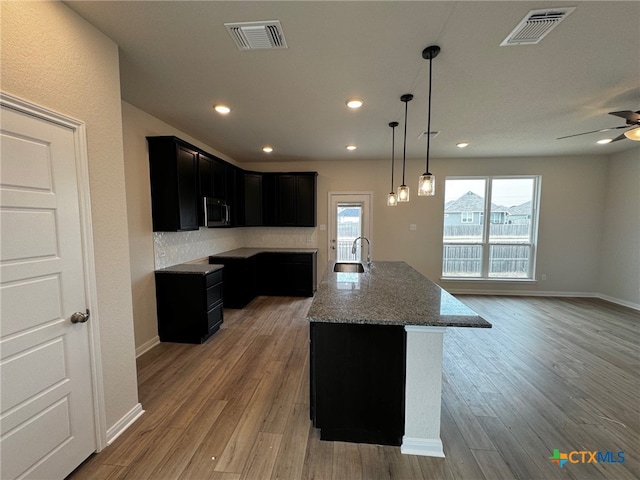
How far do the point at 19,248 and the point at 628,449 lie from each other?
12.5ft

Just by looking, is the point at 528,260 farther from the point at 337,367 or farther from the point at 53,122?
the point at 53,122

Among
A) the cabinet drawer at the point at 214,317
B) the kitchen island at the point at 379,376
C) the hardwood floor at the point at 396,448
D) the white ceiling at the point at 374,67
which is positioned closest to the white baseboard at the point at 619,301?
the hardwood floor at the point at 396,448

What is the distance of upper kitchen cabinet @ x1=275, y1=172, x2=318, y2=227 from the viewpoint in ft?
16.8

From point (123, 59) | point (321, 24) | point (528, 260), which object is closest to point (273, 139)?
point (123, 59)

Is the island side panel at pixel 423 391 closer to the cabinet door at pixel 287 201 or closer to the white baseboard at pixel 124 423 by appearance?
the white baseboard at pixel 124 423

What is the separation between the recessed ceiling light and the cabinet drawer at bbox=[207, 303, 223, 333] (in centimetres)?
238

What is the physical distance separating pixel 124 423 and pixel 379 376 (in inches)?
73.0

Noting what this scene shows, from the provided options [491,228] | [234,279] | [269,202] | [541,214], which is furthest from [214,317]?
[541,214]

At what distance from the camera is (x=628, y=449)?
1673 mm

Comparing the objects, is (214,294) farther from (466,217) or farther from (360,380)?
(466,217)

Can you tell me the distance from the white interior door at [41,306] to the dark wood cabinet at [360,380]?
144 cm

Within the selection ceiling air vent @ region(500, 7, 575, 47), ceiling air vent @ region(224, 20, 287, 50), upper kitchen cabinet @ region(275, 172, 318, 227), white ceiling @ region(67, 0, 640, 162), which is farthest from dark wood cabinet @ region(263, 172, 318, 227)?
ceiling air vent @ region(500, 7, 575, 47)

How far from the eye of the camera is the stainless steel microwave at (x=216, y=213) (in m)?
3.58

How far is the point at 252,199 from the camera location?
506 cm
